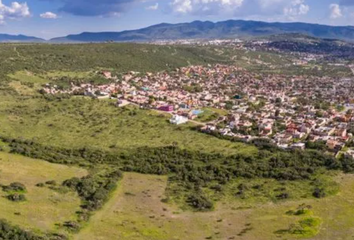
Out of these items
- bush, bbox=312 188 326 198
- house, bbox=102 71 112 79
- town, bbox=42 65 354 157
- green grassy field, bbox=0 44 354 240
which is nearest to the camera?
green grassy field, bbox=0 44 354 240

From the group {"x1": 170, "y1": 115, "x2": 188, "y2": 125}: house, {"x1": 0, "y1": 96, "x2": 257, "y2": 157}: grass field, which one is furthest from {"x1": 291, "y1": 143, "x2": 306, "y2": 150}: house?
{"x1": 170, "y1": 115, "x2": 188, "y2": 125}: house

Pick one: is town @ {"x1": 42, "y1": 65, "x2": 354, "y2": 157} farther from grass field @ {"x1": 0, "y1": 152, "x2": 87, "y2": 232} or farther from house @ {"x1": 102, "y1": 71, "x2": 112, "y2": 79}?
grass field @ {"x1": 0, "y1": 152, "x2": 87, "y2": 232}

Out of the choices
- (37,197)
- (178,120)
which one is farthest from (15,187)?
(178,120)

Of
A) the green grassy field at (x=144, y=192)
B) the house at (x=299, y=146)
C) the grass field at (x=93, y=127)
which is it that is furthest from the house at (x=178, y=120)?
the house at (x=299, y=146)

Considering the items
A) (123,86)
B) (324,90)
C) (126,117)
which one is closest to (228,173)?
(126,117)

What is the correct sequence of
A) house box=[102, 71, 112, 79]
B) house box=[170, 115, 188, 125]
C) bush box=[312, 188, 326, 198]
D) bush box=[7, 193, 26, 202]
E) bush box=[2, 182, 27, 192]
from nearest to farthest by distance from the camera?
bush box=[7, 193, 26, 202], bush box=[2, 182, 27, 192], bush box=[312, 188, 326, 198], house box=[170, 115, 188, 125], house box=[102, 71, 112, 79]

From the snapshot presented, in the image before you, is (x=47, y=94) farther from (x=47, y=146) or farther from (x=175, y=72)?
(x=175, y=72)
